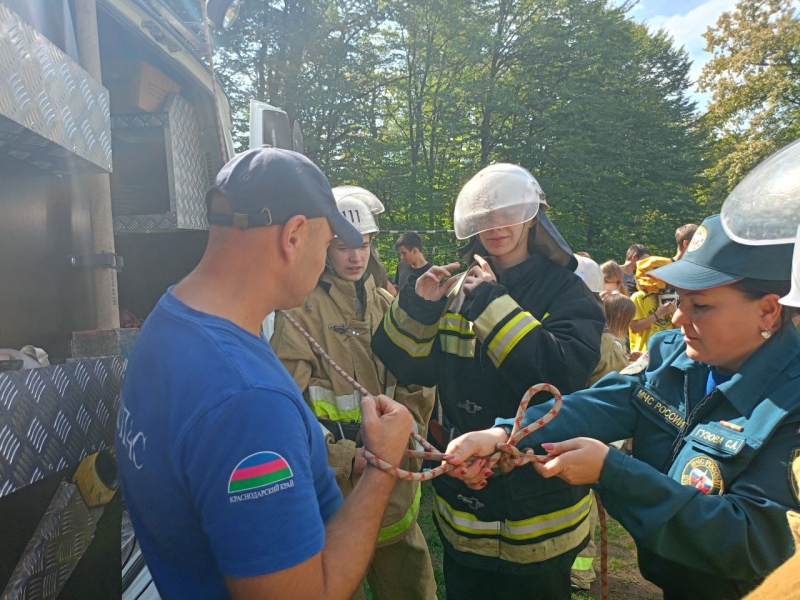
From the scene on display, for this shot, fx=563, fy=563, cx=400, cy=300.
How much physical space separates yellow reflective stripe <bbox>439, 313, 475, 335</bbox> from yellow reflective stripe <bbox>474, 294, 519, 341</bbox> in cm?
20

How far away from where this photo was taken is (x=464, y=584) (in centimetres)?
241

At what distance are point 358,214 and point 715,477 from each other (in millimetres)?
2166

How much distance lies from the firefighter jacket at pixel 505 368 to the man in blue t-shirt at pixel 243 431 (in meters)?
0.80

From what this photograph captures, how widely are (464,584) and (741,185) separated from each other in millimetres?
1883

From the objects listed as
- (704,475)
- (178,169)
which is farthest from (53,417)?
(178,169)

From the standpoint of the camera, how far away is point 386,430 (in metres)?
1.59

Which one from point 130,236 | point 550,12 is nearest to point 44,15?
point 130,236

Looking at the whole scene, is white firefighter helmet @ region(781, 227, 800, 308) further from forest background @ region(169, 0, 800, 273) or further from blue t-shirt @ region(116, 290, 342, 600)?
forest background @ region(169, 0, 800, 273)

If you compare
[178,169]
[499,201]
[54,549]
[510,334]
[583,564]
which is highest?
[178,169]

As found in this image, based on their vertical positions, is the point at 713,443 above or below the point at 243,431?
below

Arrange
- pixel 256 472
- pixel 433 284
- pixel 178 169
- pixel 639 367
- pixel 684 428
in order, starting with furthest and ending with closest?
pixel 178 169 < pixel 433 284 < pixel 639 367 < pixel 684 428 < pixel 256 472

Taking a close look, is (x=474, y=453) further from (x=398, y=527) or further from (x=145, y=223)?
(x=145, y=223)

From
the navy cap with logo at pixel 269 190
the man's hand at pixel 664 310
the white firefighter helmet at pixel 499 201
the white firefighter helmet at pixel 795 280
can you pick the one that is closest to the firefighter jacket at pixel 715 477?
the white firefighter helmet at pixel 795 280

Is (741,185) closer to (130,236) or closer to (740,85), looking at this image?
(130,236)
